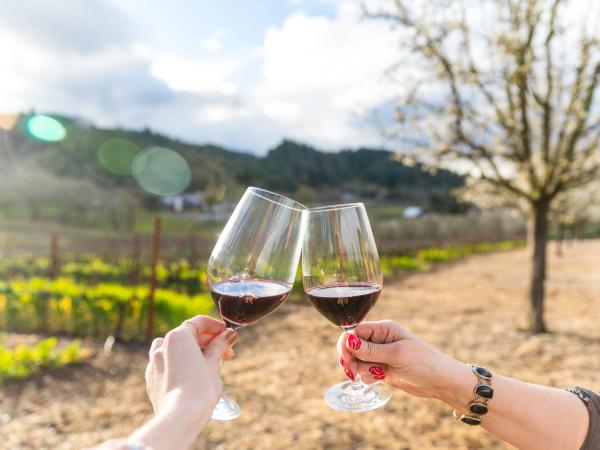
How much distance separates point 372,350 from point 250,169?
230ft

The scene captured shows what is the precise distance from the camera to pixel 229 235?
1.35 m

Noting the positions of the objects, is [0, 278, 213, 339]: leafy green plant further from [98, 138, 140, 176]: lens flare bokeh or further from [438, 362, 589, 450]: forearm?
[98, 138, 140, 176]: lens flare bokeh

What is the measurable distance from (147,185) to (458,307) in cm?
5883

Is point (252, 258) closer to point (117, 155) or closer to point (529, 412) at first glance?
point (529, 412)

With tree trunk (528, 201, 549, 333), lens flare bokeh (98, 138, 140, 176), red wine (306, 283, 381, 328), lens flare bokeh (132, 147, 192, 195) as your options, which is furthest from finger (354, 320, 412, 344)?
lens flare bokeh (132, 147, 192, 195)

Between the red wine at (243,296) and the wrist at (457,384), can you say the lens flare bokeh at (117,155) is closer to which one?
the red wine at (243,296)

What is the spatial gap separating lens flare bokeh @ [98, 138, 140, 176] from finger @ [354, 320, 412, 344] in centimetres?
6265

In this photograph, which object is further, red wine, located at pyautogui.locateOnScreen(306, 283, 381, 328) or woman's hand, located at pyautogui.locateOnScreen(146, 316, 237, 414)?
red wine, located at pyautogui.locateOnScreen(306, 283, 381, 328)

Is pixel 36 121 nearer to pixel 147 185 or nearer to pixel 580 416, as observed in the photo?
pixel 147 185

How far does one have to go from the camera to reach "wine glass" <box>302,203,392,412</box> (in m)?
1.45

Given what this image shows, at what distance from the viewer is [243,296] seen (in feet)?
4.50

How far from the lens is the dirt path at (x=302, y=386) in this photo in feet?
12.1

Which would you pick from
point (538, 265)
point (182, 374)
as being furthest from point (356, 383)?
point (538, 265)

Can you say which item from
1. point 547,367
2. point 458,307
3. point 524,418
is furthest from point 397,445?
point 458,307
